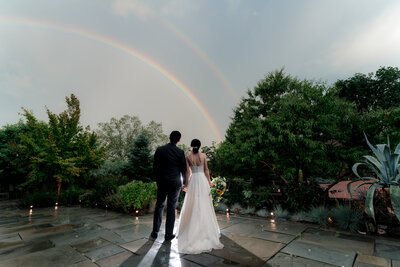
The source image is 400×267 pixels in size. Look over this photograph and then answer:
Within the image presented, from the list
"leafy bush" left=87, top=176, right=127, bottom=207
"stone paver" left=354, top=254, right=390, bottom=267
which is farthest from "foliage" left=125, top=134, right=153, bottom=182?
A: "stone paver" left=354, top=254, right=390, bottom=267

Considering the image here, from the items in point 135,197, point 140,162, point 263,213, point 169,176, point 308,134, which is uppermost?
point 308,134

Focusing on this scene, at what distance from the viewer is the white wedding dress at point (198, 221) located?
12.4 ft

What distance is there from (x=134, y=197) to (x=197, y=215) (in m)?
4.37

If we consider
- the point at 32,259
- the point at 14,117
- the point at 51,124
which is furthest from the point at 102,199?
the point at 14,117

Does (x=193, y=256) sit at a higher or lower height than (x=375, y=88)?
lower

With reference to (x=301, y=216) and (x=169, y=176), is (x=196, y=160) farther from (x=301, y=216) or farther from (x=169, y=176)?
(x=301, y=216)

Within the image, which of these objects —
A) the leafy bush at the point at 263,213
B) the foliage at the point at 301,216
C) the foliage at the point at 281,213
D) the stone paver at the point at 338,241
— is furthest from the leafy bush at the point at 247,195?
the stone paver at the point at 338,241

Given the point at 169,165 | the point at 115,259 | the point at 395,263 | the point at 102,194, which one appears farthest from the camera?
the point at 102,194

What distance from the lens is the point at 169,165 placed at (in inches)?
171

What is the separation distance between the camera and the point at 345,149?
22.9ft

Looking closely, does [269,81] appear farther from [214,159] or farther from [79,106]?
[79,106]

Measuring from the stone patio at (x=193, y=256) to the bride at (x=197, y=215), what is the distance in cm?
21

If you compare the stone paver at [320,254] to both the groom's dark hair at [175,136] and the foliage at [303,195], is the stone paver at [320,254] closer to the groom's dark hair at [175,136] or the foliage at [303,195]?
the foliage at [303,195]

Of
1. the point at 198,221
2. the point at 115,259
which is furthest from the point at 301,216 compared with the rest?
the point at 115,259
